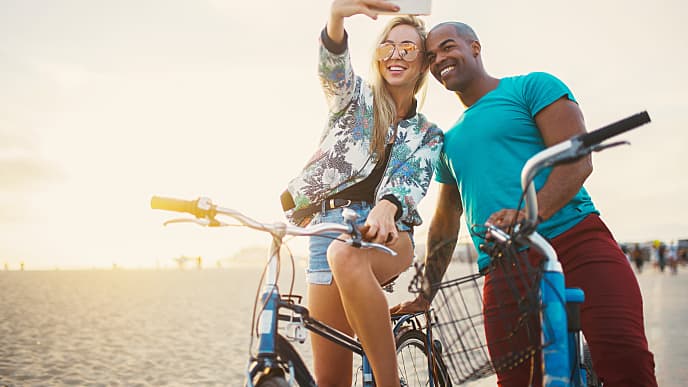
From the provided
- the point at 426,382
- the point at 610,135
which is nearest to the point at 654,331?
the point at 426,382

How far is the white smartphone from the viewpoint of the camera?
268 cm

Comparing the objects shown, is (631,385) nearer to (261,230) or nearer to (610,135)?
(610,135)

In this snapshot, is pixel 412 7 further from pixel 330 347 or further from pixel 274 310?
pixel 330 347

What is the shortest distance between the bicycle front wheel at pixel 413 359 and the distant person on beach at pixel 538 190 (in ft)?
2.05

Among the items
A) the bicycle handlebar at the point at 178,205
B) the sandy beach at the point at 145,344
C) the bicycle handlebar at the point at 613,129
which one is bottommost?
the sandy beach at the point at 145,344

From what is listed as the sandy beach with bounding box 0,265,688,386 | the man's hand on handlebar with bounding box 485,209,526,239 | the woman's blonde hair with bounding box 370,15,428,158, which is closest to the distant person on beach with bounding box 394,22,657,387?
the man's hand on handlebar with bounding box 485,209,526,239

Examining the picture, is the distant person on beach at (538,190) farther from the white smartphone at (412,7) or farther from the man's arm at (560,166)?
the white smartphone at (412,7)

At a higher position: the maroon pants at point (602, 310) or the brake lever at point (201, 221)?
the brake lever at point (201, 221)

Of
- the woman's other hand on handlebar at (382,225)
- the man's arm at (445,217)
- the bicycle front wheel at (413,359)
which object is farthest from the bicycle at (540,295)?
the bicycle front wheel at (413,359)

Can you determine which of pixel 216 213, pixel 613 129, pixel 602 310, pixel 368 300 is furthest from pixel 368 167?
pixel 613 129

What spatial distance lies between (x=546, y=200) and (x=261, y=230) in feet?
4.09

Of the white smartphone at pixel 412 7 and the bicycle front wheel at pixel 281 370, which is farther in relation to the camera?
the white smartphone at pixel 412 7

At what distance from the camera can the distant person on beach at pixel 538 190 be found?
2592mm

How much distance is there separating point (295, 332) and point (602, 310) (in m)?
1.30
